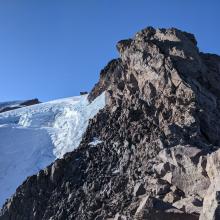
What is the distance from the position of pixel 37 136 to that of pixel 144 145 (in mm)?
26485

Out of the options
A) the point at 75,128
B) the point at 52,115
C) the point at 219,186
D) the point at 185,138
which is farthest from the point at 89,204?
the point at 52,115

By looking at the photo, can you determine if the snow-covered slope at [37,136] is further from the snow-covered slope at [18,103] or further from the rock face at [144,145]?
the snow-covered slope at [18,103]

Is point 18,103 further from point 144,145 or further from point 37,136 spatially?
point 144,145

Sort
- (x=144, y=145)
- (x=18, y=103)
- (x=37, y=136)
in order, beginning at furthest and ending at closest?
1. (x=18, y=103)
2. (x=37, y=136)
3. (x=144, y=145)

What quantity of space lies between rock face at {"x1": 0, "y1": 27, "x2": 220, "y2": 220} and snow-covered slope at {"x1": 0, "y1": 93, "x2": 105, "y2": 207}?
418 inches

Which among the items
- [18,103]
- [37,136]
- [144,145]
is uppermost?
[18,103]

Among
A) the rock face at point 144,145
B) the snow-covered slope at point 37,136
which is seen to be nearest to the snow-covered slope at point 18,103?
the snow-covered slope at point 37,136

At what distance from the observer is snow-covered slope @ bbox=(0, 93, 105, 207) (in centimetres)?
4412

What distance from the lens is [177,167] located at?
21516 mm

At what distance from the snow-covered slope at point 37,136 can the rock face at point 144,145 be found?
34.8 ft

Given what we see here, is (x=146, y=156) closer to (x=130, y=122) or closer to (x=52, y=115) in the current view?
(x=130, y=122)

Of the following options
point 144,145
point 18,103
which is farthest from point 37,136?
point 18,103

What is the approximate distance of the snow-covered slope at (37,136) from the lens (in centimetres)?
4412

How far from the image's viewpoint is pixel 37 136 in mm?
52781
